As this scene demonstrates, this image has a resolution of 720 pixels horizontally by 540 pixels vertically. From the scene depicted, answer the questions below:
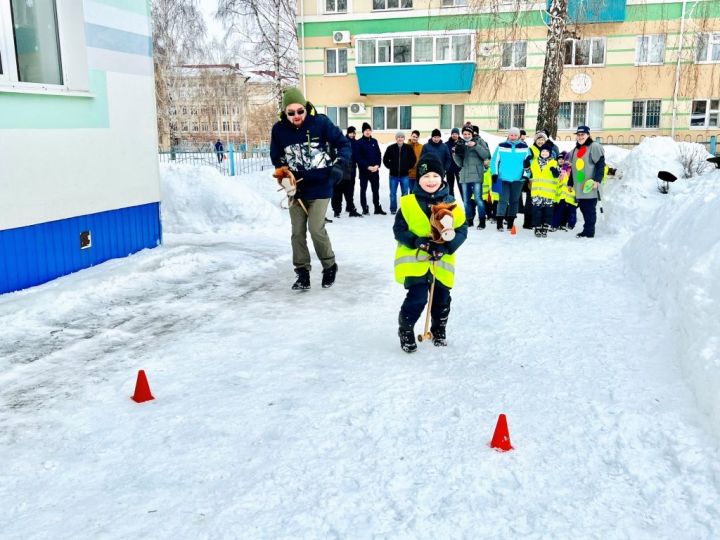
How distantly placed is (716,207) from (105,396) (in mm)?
4723

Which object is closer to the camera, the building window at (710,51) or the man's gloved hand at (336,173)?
the man's gloved hand at (336,173)

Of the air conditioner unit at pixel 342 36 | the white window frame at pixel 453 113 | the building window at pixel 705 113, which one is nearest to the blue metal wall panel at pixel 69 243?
the air conditioner unit at pixel 342 36

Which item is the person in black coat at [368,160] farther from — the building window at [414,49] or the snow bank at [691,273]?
the building window at [414,49]

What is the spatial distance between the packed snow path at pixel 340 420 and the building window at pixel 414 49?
2250cm

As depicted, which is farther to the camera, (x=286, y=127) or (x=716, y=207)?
(x=286, y=127)

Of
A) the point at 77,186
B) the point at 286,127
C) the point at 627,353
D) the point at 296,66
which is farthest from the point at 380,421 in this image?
the point at 296,66

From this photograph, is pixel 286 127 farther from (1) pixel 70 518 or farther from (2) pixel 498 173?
(2) pixel 498 173

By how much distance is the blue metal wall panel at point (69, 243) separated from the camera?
5883mm

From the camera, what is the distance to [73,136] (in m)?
6.54

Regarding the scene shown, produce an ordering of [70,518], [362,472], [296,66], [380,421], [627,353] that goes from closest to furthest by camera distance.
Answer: [70,518] → [362,472] → [380,421] → [627,353] → [296,66]

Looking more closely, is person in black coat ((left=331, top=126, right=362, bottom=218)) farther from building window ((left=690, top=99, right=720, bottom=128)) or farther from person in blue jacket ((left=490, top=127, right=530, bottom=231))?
building window ((left=690, top=99, right=720, bottom=128))

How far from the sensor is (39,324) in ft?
16.8

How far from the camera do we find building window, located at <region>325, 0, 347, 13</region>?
28087 millimetres

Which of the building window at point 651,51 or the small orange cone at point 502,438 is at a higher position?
the building window at point 651,51
